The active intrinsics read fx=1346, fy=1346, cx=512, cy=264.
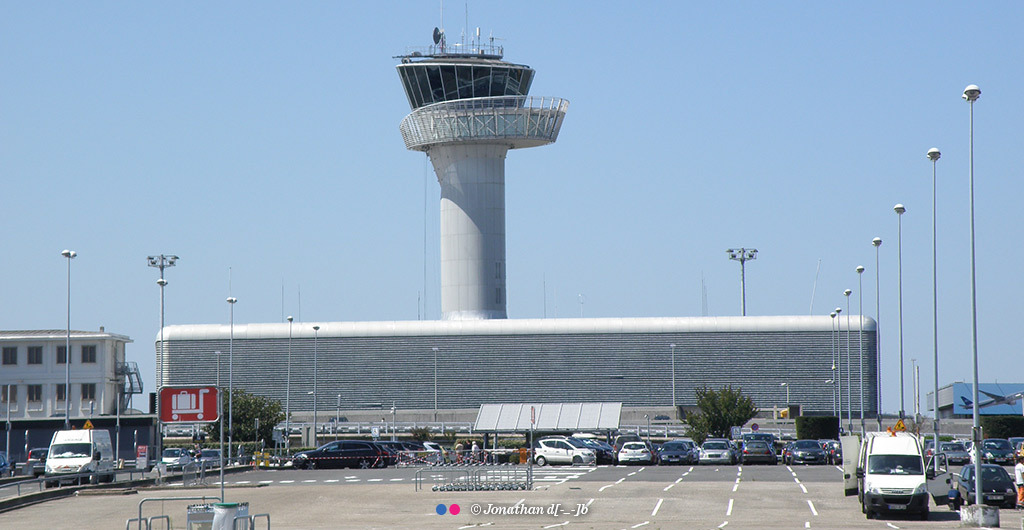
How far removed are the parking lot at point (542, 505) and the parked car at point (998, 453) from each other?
9.90 m

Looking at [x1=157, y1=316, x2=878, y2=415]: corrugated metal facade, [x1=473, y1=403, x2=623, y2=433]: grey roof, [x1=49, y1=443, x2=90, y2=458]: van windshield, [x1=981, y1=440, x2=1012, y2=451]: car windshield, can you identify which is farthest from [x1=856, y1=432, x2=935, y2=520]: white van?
[x1=157, y1=316, x2=878, y2=415]: corrugated metal facade

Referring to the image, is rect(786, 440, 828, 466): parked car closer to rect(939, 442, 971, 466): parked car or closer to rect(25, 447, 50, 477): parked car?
rect(939, 442, 971, 466): parked car

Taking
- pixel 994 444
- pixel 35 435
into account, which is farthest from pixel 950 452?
pixel 35 435

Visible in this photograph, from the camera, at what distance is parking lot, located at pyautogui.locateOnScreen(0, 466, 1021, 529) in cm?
2952

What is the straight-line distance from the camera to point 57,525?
30.5 m

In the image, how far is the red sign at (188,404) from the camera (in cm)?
2159

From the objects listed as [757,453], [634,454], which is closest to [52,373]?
[634,454]

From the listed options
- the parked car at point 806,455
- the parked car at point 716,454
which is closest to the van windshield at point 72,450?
the parked car at point 716,454

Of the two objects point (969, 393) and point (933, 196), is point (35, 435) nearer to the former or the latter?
point (933, 196)

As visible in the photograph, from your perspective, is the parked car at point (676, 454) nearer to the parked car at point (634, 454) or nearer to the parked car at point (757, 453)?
the parked car at point (634, 454)

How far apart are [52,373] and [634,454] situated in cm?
4550

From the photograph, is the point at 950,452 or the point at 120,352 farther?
the point at 120,352

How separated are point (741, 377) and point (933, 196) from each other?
68924 millimetres

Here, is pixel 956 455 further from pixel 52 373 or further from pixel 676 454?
pixel 52 373
